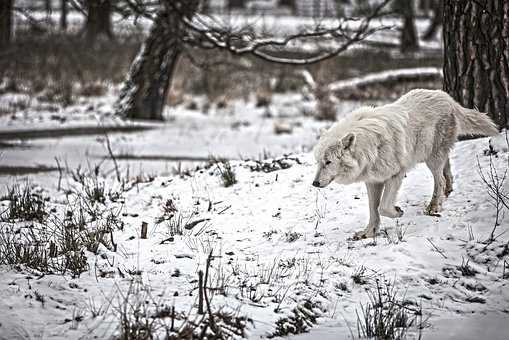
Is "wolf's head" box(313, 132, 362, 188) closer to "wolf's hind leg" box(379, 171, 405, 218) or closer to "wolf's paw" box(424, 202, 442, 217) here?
"wolf's hind leg" box(379, 171, 405, 218)

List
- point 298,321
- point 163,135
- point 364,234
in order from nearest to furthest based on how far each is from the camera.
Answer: point 298,321
point 364,234
point 163,135

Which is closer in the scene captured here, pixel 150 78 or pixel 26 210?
pixel 26 210

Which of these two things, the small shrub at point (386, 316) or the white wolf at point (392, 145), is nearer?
the small shrub at point (386, 316)

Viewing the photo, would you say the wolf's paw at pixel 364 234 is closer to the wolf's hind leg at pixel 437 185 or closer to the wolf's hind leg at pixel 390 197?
the wolf's hind leg at pixel 390 197

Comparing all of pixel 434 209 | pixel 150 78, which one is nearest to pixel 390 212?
pixel 434 209

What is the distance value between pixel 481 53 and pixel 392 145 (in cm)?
190

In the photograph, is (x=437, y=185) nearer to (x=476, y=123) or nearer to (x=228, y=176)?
(x=476, y=123)

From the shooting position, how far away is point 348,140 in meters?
4.85

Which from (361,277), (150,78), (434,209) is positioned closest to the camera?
(361,277)

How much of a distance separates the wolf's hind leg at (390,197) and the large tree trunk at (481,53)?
5.64 feet

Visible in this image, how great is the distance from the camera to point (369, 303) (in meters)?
4.21

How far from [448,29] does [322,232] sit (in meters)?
2.74

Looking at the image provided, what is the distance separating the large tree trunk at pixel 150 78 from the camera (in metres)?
11.7

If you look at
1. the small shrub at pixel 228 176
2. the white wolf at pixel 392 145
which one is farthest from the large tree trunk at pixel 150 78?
the white wolf at pixel 392 145
